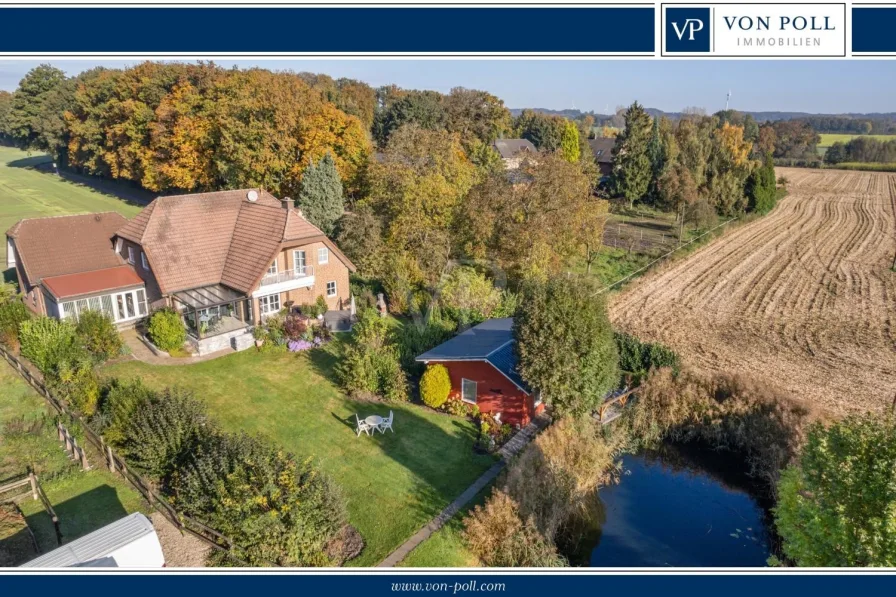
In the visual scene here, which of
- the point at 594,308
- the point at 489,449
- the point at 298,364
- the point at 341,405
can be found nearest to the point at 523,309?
the point at 594,308

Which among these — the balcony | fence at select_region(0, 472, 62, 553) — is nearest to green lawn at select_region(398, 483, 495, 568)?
fence at select_region(0, 472, 62, 553)

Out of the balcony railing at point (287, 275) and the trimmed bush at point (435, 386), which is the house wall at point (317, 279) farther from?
the trimmed bush at point (435, 386)

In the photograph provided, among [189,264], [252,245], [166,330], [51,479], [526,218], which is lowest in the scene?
[51,479]

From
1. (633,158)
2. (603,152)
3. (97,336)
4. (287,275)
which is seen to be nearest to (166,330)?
(97,336)

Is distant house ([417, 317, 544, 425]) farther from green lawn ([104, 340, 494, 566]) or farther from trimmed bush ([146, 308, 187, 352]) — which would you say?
trimmed bush ([146, 308, 187, 352])

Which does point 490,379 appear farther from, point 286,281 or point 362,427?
point 286,281
